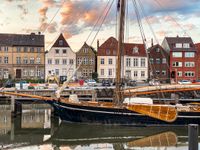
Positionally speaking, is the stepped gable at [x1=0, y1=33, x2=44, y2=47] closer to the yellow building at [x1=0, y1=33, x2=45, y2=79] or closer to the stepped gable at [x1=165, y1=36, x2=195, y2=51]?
the yellow building at [x1=0, y1=33, x2=45, y2=79]

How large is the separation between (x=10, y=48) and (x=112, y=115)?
53.4 m

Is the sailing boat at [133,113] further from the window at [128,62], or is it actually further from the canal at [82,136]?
the window at [128,62]

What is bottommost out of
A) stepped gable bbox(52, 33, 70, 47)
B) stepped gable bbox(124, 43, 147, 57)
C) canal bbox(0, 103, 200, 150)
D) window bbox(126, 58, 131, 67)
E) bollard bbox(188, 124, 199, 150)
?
canal bbox(0, 103, 200, 150)

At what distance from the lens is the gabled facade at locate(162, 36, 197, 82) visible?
83.1m

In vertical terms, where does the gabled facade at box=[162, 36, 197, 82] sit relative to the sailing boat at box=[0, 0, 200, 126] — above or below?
above

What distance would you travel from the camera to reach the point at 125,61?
268ft

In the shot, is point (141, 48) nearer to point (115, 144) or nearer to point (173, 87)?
point (173, 87)

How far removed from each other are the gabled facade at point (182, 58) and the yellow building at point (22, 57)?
2773cm

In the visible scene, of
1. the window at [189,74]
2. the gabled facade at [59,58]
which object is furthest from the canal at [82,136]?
the window at [189,74]

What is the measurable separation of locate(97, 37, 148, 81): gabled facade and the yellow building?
1239 cm

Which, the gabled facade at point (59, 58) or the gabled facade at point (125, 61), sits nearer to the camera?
the gabled facade at point (59, 58)

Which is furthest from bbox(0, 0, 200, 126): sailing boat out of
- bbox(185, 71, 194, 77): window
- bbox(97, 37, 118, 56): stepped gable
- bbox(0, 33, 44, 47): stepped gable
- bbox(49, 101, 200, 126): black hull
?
bbox(185, 71, 194, 77): window

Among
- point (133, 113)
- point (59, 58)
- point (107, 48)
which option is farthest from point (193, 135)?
point (107, 48)

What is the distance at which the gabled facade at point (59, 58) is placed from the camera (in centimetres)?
8012
